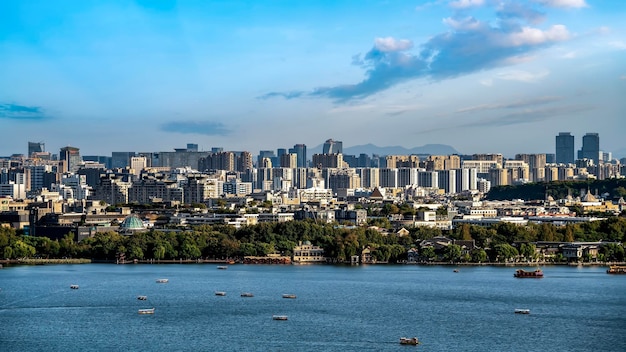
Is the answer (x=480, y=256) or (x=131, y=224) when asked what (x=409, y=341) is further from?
(x=131, y=224)

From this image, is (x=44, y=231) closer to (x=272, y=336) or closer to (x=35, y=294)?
(x=35, y=294)

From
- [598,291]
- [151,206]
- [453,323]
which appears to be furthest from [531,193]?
[453,323]

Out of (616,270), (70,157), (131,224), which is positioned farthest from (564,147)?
(616,270)

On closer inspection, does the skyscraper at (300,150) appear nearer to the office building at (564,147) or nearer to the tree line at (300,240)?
the office building at (564,147)

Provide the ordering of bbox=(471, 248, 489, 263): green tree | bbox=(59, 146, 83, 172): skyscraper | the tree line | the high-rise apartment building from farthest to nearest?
1. the high-rise apartment building
2. bbox=(59, 146, 83, 172): skyscraper
3. the tree line
4. bbox=(471, 248, 489, 263): green tree

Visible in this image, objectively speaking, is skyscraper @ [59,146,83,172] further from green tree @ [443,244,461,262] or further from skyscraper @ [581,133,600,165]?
green tree @ [443,244,461,262]

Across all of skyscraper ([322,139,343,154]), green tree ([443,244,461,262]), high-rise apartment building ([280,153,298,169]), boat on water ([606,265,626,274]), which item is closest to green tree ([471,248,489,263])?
green tree ([443,244,461,262])

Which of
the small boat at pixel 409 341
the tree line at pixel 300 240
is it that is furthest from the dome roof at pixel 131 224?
the small boat at pixel 409 341
